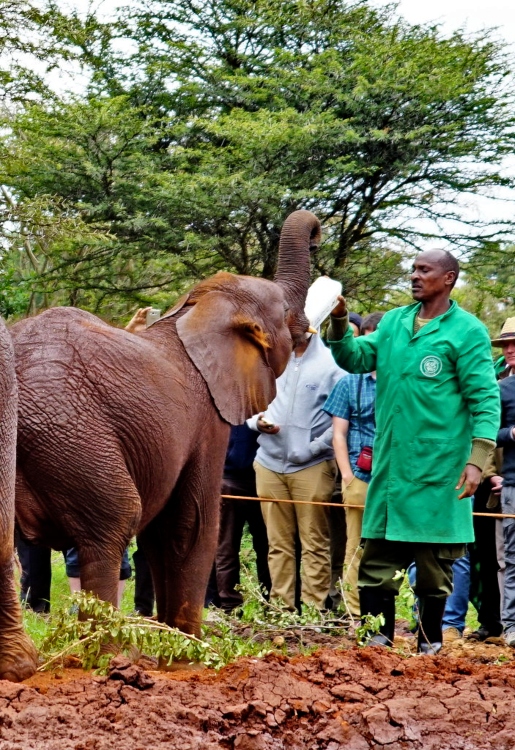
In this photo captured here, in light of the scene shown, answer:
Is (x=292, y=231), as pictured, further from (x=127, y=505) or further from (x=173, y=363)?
(x=127, y=505)

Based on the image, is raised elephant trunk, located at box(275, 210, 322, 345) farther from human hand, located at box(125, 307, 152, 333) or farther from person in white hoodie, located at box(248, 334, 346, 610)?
person in white hoodie, located at box(248, 334, 346, 610)

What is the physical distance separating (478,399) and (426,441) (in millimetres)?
371

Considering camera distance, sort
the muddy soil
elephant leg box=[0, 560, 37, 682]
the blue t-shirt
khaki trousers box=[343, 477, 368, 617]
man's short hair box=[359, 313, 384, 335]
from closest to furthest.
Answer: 1. the muddy soil
2. elephant leg box=[0, 560, 37, 682]
3. khaki trousers box=[343, 477, 368, 617]
4. the blue t-shirt
5. man's short hair box=[359, 313, 384, 335]

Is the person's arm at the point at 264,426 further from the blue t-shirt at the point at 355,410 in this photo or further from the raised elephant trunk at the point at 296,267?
the raised elephant trunk at the point at 296,267

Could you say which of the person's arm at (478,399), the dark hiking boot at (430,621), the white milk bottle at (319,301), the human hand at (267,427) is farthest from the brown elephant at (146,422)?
the human hand at (267,427)

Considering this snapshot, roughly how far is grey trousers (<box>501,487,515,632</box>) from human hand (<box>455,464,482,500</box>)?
1951 millimetres

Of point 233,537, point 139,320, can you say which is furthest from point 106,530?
point 233,537

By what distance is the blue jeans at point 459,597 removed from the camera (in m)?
8.42

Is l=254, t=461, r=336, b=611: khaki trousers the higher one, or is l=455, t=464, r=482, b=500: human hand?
l=455, t=464, r=482, b=500: human hand

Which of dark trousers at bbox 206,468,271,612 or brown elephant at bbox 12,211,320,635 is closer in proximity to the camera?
brown elephant at bbox 12,211,320,635

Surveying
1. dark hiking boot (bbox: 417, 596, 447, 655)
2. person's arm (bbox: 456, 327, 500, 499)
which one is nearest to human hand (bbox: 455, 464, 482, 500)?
person's arm (bbox: 456, 327, 500, 499)

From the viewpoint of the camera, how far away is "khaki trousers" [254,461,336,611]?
8422mm

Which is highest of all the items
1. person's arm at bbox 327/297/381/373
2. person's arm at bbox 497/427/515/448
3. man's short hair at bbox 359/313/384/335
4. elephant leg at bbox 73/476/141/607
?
man's short hair at bbox 359/313/384/335

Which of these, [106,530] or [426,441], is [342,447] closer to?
[426,441]
